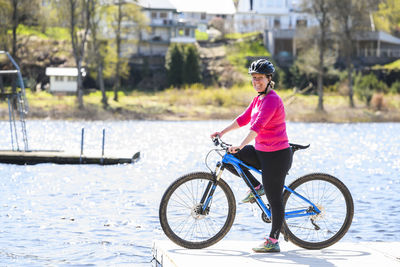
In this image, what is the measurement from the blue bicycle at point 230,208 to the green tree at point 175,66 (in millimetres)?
69984

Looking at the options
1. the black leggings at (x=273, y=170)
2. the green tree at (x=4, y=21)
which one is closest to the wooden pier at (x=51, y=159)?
the black leggings at (x=273, y=170)

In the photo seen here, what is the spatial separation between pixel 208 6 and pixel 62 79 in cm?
4205

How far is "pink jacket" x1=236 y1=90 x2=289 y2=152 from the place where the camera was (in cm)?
836

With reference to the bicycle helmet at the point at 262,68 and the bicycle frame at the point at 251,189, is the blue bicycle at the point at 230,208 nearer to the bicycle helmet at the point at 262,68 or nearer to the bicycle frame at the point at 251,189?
the bicycle frame at the point at 251,189

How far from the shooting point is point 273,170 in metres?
8.51

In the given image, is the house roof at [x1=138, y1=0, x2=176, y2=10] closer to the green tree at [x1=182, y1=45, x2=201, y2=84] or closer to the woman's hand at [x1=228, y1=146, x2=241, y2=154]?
the green tree at [x1=182, y1=45, x2=201, y2=84]

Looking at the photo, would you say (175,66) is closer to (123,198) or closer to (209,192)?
(123,198)

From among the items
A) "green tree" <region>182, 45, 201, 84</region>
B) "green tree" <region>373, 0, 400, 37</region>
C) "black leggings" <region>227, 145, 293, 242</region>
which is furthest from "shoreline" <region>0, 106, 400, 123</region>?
"black leggings" <region>227, 145, 293, 242</region>

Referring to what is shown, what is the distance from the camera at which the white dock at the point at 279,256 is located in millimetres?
7996

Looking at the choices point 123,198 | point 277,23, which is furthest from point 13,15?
point 277,23

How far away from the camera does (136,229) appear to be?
13289 mm

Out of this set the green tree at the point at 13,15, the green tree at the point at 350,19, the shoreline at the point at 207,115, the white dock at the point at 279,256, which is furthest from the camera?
the green tree at the point at 350,19

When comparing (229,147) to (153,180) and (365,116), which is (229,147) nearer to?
(153,180)

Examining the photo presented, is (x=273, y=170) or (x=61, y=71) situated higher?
(x=273, y=170)
